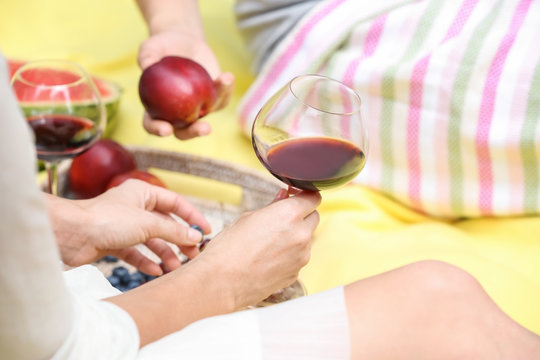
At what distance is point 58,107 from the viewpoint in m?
1.13

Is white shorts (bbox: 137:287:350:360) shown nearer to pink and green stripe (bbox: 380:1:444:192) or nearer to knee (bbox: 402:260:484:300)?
knee (bbox: 402:260:484:300)

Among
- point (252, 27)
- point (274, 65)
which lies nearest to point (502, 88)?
point (274, 65)

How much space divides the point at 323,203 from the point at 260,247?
0.65 metres

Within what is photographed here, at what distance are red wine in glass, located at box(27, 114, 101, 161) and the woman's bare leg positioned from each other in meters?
0.55

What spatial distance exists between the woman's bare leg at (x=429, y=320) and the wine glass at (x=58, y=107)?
551 millimetres

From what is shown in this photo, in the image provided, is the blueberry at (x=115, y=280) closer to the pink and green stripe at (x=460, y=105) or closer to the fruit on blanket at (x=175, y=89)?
the fruit on blanket at (x=175, y=89)

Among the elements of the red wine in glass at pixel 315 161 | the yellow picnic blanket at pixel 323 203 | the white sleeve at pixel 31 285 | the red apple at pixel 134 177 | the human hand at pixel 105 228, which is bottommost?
the yellow picnic blanket at pixel 323 203

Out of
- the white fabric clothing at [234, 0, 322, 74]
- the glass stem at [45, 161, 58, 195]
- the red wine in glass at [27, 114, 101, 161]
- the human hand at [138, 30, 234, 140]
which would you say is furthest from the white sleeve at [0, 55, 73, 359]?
the white fabric clothing at [234, 0, 322, 74]

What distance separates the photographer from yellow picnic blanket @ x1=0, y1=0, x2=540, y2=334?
52.3 inches

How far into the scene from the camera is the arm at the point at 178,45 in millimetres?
1359

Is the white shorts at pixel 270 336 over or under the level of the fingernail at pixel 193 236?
over

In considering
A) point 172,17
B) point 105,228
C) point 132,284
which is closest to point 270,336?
point 105,228

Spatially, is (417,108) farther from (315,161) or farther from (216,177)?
(315,161)

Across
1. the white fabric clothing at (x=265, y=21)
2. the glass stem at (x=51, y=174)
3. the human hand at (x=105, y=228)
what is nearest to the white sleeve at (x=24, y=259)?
the human hand at (x=105, y=228)
